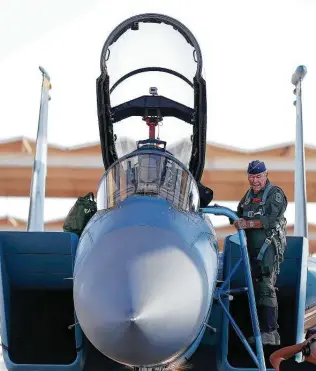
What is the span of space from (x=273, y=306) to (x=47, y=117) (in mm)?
5051

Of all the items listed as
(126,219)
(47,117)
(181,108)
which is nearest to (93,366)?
(126,219)

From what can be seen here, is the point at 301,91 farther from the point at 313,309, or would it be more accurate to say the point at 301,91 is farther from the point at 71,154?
the point at 71,154

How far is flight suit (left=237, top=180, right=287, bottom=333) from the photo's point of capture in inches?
196

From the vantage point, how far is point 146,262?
3.62 meters

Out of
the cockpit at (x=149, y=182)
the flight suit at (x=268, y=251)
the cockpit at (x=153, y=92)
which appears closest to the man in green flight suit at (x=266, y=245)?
the flight suit at (x=268, y=251)

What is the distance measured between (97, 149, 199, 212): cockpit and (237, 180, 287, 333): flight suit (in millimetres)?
538

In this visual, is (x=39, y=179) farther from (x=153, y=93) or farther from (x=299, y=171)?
(x=153, y=93)

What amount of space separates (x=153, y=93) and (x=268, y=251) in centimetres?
179

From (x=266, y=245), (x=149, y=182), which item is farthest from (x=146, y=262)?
(x=266, y=245)

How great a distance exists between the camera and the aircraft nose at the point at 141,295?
3.46 meters

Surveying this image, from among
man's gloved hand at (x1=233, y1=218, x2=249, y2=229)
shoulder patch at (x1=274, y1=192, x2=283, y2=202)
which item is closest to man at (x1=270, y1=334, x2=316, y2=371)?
man's gloved hand at (x1=233, y1=218, x2=249, y2=229)

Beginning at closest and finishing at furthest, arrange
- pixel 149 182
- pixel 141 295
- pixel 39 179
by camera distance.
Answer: pixel 141 295 < pixel 149 182 < pixel 39 179

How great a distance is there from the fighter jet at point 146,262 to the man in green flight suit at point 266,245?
0.13 m

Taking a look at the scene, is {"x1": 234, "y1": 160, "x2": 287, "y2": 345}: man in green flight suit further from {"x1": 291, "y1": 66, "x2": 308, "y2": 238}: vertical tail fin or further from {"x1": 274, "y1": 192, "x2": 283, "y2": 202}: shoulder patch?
{"x1": 291, "y1": 66, "x2": 308, "y2": 238}: vertical tail fin
